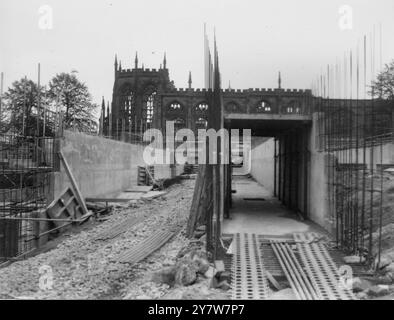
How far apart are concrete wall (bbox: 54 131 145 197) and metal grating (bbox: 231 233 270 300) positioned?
598cm

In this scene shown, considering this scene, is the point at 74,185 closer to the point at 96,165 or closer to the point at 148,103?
the point at 96,165

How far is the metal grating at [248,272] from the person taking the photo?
5641mm

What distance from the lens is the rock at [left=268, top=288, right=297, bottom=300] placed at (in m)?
5.52

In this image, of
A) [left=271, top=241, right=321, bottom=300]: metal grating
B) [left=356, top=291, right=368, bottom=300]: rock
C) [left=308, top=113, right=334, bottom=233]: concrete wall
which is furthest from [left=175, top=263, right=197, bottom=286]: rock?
[left=308, top=113, right=334, bottom=233]: concrete wall

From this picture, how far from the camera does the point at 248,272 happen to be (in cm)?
656

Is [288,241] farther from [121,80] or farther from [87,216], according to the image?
[121,80]

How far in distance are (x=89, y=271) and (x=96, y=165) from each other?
782 centimetres

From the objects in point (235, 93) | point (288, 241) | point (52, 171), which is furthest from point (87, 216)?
point (235, 93)

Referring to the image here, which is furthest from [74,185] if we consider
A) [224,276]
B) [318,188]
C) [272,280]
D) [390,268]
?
[390,268]

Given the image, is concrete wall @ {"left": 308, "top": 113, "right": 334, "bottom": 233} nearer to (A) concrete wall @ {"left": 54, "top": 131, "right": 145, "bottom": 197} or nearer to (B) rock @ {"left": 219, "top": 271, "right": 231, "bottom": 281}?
(B) rock @ {"left": 219, "top": 271, "right": 231, "bottom": 281}

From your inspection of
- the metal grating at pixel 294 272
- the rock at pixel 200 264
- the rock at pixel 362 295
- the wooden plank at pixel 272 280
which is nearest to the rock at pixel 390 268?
the rock at pixel 362 295

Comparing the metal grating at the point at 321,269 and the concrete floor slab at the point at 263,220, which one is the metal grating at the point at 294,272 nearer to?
the metal grating at the point at 321,269

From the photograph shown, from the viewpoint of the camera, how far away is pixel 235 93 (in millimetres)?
49875
